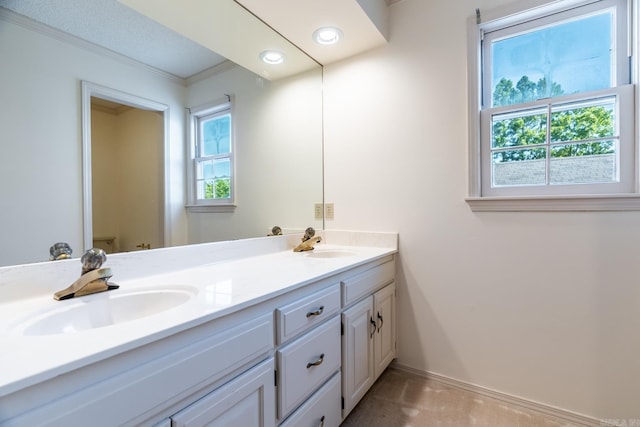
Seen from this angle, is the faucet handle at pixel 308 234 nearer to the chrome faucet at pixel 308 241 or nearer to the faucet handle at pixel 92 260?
the chrome faucet at pixel 308 241

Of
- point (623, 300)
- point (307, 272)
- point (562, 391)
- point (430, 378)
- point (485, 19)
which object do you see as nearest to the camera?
point (307, 272)

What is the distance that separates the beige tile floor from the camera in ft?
4.70

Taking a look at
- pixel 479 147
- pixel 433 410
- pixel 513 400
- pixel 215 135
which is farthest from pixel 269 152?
pixel 513 400

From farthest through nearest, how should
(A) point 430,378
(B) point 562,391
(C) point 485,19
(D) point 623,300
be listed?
(A) point 430,378 < (C) point 485,19 < (B) point 562,391 < (D) point 623,300

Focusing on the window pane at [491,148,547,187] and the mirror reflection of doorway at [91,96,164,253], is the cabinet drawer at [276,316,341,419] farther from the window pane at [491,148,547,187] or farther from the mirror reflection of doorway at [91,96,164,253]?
the window pane at [491,148,547,187]

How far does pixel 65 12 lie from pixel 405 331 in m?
2.16

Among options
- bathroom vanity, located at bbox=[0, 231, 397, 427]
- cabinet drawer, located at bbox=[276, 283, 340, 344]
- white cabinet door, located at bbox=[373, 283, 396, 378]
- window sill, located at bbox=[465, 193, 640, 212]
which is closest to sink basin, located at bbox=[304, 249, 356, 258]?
bathroom vanity, located at bbox=[0, 231, 397, 427]

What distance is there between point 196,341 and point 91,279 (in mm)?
465

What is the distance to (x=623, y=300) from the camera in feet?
4.40

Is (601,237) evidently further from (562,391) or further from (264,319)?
(264,319)

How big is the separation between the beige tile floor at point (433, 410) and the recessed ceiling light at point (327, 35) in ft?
6.86

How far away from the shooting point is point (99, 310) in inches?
35.2

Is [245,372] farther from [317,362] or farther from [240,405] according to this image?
[317,362]

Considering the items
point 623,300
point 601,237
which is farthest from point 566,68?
point 623,300
